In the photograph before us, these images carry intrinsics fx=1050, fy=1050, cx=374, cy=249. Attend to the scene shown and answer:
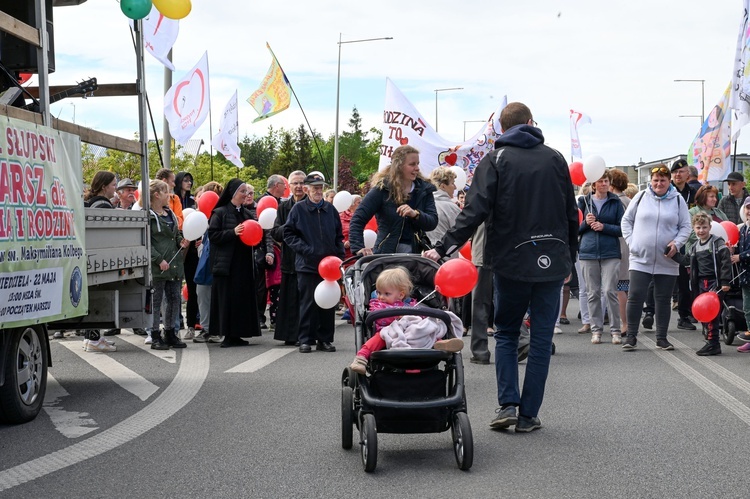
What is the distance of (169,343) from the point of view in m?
12.2

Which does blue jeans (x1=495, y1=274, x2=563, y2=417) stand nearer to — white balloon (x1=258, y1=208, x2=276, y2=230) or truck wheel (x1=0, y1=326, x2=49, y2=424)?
truck wheel (x1=0, y1=326, x2=49, y2=424)

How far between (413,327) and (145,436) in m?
2.00

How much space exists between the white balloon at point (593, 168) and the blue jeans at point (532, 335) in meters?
6.26

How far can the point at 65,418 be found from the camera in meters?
7.66

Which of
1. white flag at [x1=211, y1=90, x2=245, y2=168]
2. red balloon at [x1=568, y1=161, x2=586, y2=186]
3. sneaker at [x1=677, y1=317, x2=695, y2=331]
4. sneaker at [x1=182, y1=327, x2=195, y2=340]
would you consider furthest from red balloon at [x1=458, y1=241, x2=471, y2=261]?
white flag at [x1=211, y1=90, x2=245, y2=168]

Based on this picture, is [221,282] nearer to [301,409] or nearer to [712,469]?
[301,409]

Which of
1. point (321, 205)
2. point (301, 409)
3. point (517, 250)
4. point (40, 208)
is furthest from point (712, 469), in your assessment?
point (321, 205)

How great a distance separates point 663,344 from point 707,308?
0.65m

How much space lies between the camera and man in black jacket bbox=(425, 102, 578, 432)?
684 centimetres

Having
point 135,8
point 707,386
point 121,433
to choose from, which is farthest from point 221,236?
point 707,386

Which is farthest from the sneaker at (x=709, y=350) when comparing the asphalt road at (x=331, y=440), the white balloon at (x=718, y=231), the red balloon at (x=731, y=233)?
the red balloon at (x=731, y=233)

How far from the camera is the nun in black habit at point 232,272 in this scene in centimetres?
1255

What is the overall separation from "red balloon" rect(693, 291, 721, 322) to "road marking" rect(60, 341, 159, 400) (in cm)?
602

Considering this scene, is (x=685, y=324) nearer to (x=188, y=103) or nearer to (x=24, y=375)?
(x=188, y=103)
